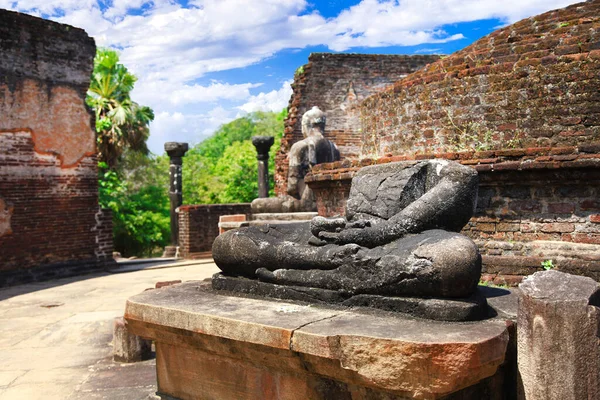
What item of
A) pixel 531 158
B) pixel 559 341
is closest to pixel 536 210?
pixel 531 158

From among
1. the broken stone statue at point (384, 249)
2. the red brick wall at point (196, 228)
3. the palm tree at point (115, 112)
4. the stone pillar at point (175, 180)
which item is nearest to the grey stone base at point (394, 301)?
the broken stone statue at point (384, 249)

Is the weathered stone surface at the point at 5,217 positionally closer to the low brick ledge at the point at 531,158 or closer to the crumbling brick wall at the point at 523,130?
the crumbling brick wall at the point at 523,130

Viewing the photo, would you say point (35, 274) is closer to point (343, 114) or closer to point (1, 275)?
point (1, 275)

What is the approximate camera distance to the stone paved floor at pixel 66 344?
3975mm

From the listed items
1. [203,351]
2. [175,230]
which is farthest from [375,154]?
[175,230]

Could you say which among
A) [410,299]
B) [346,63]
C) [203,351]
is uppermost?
[346,63]

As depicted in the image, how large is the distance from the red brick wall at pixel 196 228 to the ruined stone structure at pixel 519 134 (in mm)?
5575

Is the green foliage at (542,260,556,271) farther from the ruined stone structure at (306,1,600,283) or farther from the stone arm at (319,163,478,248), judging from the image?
the stone arm at (319,163,478,248)

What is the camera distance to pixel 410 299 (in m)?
2.69

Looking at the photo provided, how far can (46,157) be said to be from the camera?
9.83 m

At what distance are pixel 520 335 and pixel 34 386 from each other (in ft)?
10.4

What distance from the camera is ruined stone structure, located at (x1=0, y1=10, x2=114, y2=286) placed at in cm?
923

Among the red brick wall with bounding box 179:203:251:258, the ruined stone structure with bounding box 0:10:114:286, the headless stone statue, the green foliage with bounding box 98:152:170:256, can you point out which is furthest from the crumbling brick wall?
the green foliage with bounding box 98:152:170:256

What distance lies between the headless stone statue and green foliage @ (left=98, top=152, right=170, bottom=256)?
6.89 meters
